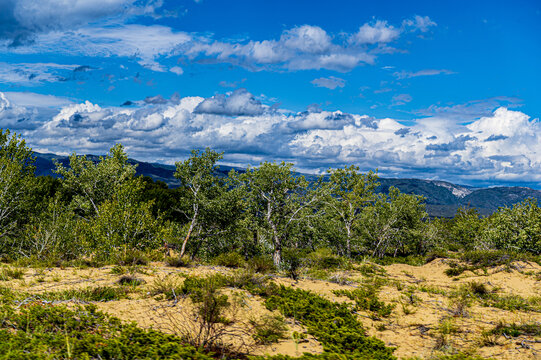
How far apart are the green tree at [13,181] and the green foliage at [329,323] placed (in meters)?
22.9

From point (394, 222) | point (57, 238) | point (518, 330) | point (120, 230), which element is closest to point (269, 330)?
point (518, 330)

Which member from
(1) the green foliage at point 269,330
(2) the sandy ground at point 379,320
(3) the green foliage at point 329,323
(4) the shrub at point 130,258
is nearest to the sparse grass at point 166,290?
(2) the sandy ground at point 379,320

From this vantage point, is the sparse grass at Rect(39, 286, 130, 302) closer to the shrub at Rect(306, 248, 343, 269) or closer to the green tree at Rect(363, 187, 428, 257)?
the shrub at Rect(306, 248, 343, 269)

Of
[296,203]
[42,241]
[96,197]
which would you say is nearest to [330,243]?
[296,203]

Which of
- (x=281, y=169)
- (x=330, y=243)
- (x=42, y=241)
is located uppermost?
(x=281, y=169)

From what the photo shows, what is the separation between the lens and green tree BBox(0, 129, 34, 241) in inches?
950

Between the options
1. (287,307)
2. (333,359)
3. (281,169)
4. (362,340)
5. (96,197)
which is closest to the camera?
(333,359)

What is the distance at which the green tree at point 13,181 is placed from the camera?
24.1 metres

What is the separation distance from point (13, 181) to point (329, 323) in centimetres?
2737

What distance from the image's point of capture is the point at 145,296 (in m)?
11.4

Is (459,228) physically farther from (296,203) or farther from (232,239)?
(232,239)

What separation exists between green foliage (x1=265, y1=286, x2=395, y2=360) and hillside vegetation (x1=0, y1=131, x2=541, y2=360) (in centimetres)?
5

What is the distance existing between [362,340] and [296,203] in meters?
20.3

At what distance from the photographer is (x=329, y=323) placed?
10.1 m
